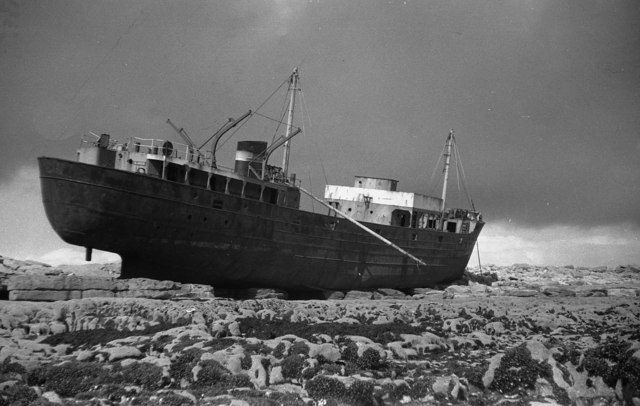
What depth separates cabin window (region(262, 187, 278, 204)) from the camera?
28370 mm

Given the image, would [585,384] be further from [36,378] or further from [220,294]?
[220,294]

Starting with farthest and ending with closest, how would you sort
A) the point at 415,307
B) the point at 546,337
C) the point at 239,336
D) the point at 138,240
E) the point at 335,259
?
the point at 335,259 → the point at 415,307 → the point at 138,240 → the point at 546,337 → the point at 239,336

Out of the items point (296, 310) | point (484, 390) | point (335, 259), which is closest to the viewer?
point (484, 390)

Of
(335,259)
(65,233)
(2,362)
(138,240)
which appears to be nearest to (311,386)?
(2,362)

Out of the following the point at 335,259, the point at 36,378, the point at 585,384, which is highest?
the point at 335,259

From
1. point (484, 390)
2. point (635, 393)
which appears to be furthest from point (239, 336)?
point (635, 393)

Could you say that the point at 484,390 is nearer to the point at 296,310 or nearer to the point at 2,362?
the point at 296,310

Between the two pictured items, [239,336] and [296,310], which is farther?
[296,310]

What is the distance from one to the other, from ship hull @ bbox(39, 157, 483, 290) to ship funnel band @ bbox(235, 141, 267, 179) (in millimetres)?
2365

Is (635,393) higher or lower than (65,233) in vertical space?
lower

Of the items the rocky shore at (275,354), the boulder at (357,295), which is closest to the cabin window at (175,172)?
the rocky shore at (275,354)

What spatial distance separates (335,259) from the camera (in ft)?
104

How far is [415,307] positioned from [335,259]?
7.00m

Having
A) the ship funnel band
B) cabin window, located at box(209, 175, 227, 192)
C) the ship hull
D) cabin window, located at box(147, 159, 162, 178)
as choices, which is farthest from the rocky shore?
the ship funnel band
